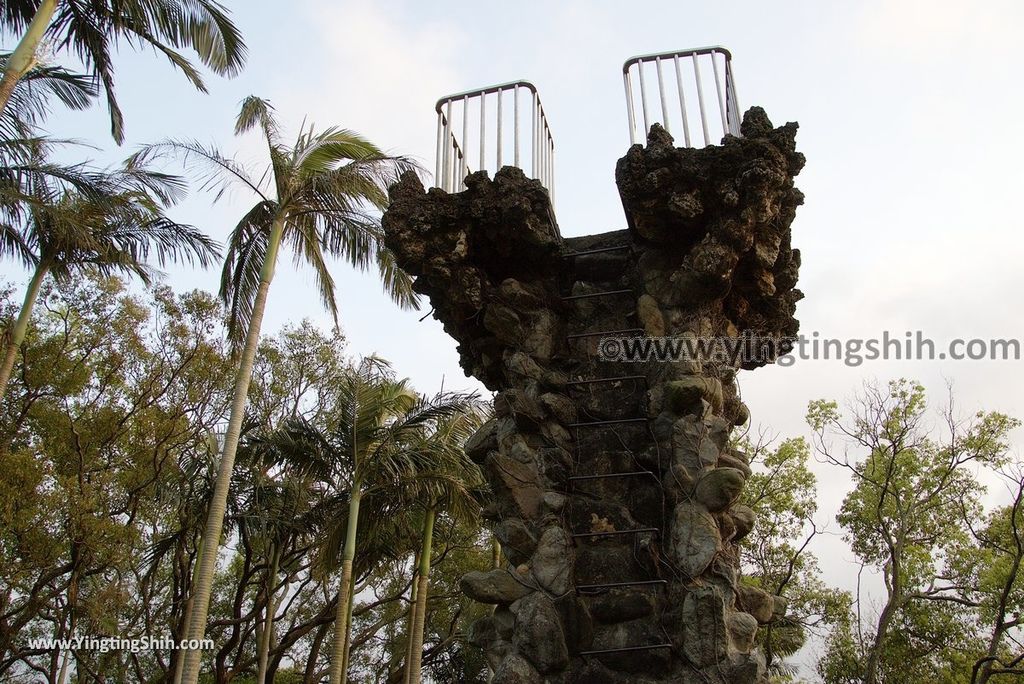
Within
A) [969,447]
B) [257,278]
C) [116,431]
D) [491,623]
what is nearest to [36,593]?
[116,431]

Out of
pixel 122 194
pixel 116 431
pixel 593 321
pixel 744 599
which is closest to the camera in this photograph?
pixel 744 599

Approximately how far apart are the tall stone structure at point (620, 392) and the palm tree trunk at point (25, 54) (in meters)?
6.58

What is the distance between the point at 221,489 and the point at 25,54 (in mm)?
5519

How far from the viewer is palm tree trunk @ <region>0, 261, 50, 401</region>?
11164mm

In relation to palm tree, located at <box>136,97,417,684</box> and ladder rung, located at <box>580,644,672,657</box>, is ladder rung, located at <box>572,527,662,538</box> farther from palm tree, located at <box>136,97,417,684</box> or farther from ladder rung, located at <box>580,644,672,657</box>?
palm tree, located at <box>136,97,417,684</box>

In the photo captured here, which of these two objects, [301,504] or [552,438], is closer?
[552,438]

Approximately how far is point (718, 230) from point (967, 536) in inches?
551

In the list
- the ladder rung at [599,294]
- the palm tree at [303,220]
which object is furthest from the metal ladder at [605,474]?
the palm tree at [303,220]

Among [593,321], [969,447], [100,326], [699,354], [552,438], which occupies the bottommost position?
[552,438]

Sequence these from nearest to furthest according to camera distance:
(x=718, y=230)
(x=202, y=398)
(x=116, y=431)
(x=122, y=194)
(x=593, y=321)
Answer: (x=718, y=230), (x=593, y=321), (x=122, y=194), (x=116, y=431), (x=202, y=398)

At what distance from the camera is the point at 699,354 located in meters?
4.30

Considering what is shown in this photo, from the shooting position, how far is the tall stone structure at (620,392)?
370 centimetres

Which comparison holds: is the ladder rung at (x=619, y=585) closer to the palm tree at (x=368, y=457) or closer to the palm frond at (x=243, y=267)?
the palm tree at (x=368, y=457)

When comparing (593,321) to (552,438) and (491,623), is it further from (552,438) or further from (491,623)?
(491,623)
